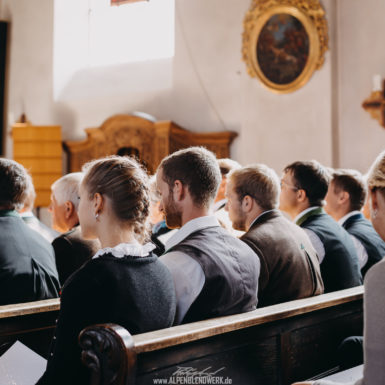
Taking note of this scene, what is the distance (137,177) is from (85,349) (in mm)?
682

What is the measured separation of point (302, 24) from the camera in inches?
359

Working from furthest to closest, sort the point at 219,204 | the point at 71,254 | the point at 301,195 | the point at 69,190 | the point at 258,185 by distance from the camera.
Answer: the point at 219,204
the point at 69,190
the point at 301,195
the point at 71,254
the point at 258,185

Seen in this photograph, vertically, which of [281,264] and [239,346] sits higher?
[281,264]

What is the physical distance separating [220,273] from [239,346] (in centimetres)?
32

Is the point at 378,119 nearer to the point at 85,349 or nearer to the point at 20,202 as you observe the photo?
the point at 20,202

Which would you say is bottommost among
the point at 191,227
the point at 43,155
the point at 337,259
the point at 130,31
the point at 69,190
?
the point at 337,259

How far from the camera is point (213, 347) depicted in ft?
7.06

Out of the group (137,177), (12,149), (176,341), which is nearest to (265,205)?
(137,177)

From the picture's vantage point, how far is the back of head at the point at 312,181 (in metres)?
4.18

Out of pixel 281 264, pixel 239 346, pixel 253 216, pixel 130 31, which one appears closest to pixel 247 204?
pixel 253 216

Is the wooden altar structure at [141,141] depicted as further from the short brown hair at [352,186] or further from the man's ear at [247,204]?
the man's ear at [247,204]

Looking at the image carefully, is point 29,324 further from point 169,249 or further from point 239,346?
point 239,346

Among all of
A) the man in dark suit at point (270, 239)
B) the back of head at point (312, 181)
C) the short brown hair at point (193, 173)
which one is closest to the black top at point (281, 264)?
the man in dark suit at point (270, 239)

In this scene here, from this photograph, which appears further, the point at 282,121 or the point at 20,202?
the point at 282,121
